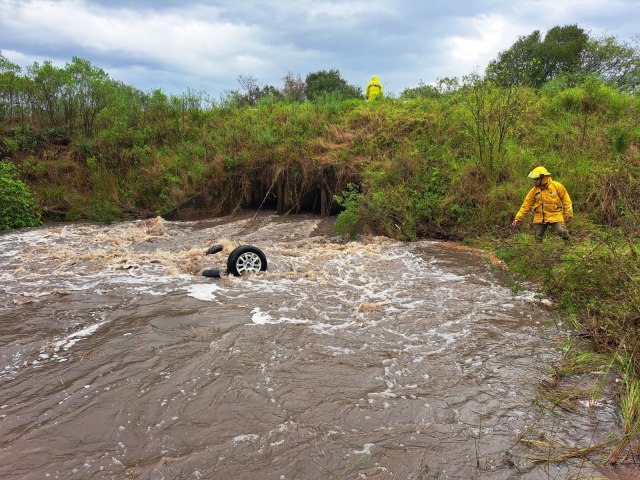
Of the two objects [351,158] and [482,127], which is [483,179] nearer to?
[482,127]

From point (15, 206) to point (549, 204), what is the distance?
50.0ft

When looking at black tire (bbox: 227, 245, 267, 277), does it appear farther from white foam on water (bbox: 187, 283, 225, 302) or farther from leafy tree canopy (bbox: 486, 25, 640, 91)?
leafy tree canopy (bbox: 486, 25, 640, 91)

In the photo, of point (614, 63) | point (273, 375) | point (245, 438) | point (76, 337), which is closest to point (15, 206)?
point (76, 337)

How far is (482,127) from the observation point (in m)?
12.0

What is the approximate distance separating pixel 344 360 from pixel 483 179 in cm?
861

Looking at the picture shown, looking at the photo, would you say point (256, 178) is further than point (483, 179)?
Yes

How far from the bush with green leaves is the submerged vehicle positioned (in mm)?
9702

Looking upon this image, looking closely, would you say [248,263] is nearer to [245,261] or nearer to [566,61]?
[245,261]

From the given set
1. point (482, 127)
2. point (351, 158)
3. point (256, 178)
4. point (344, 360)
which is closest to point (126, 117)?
point (256, 178)

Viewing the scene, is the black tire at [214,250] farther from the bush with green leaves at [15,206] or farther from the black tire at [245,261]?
the bush with green leaves at [15,206]

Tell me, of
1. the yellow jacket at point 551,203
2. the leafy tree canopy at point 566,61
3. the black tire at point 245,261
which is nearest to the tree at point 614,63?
the leafy tree canopy at point 566,61

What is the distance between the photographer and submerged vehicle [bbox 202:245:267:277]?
7.48m

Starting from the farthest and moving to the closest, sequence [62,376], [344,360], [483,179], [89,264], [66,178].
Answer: [66,178]
[483,179]
[89,264]
[344,360]
[62,376]

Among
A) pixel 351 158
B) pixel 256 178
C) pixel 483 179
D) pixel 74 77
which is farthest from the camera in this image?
pixel 74 77
